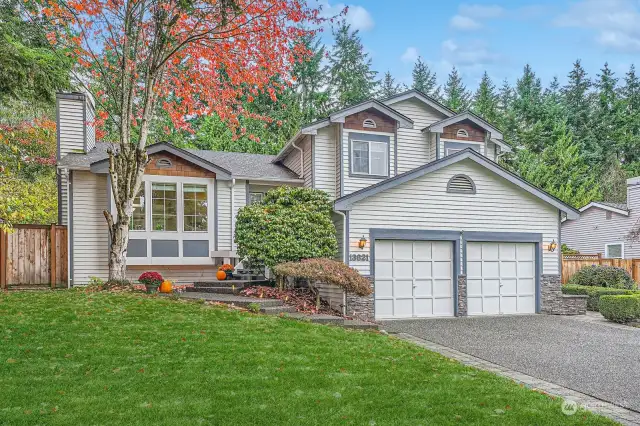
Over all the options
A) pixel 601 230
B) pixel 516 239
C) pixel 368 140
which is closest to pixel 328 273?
pixel 368 140

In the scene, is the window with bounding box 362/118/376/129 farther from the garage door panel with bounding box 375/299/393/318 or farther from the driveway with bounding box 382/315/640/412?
the driveway with bounding box 382/315/640/412

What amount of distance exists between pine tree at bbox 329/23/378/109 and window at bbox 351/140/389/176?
20.5 metres

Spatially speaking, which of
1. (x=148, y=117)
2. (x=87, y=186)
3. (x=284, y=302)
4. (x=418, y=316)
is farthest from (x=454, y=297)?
(x=87, y=186)

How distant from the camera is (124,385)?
5004mm

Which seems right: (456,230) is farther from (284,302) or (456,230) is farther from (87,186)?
(87,186)

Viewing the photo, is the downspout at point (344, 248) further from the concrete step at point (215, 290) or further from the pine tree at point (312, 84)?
the pine tree at point (312, 84)

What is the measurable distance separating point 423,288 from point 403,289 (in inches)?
23.7

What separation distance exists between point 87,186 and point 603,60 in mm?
42758

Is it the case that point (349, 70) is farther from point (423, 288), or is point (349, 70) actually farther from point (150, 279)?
point (150, 279)

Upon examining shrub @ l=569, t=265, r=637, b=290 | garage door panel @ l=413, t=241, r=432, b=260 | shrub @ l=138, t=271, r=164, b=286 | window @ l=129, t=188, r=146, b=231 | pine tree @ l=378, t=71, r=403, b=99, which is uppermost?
pine tree @ l=378, t=71, r=403, b=99

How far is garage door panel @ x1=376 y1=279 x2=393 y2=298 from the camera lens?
40.9 feet

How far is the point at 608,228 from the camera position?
23.4 meters

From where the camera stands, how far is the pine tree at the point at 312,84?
32.7 metres

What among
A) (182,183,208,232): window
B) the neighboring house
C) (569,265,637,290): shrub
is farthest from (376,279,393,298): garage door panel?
the neighboring house
